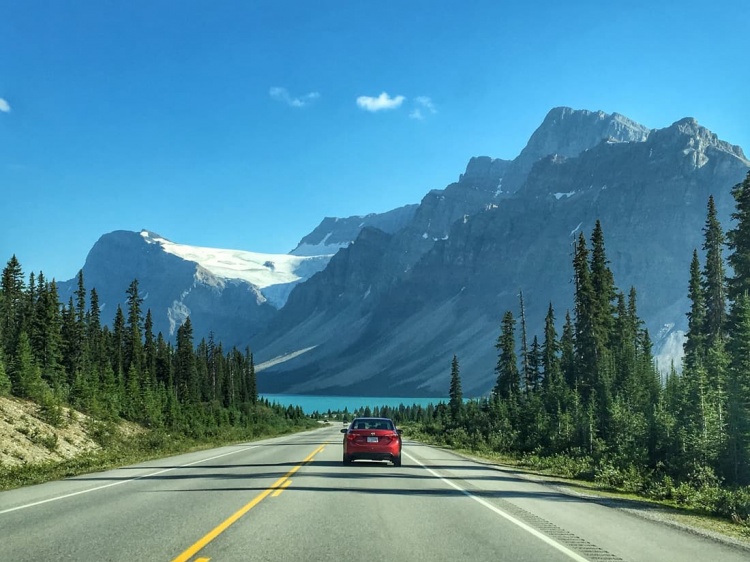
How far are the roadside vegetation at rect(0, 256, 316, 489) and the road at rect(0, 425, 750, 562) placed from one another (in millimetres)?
6342

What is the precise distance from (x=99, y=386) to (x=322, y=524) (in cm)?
4544

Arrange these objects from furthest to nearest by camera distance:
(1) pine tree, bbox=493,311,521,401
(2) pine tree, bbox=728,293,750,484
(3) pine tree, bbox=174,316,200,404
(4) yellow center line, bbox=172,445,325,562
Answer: (3) pine tree, bbox=174,316,200,404, (1) pine tree, bbox=493,311,521,401, (2) pine tree, bbox=728,293,750,484, (4) yellow center line, bbox=172,445,325,562

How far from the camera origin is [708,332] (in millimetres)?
67125

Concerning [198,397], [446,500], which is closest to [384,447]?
[446,500]

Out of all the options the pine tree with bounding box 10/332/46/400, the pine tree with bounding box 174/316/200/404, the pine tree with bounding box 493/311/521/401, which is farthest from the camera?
the pine tree with bounding box 174/316/200/404

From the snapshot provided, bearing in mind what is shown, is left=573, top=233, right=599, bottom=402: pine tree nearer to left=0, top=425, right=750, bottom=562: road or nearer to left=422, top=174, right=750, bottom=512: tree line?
left=422, top=174, right=750, bottom=512: tree line

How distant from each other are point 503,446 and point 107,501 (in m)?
35.3

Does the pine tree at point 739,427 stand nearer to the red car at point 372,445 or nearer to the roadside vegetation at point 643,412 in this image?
the roadside vegetation at point 643,412

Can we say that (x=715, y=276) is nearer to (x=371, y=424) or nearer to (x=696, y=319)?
(x=696, y=319)

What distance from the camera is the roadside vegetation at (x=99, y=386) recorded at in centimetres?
3191

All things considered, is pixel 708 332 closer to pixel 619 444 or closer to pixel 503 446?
pixel 503 446

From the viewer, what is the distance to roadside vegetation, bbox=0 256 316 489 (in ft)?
105

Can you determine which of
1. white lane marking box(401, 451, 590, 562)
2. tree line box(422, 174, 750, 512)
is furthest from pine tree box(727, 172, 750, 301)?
white lane marking box(401, 451, 590, 562)

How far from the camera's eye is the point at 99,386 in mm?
51844
